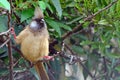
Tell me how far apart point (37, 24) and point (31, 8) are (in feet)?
0.28

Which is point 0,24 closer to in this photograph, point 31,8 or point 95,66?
point 31,8

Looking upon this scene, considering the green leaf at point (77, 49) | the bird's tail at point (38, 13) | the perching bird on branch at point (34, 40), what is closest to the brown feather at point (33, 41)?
the perching bird on branch at point (34, 40)

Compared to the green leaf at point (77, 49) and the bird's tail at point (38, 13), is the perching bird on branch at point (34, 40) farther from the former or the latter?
the green leaf at point (77, 49)

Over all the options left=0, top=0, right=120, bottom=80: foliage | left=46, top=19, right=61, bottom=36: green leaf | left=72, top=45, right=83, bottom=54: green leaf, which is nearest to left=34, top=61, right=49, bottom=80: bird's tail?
left=0, top=0, right=120, bottom=80: foliage

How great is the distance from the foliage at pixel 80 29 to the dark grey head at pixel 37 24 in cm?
4

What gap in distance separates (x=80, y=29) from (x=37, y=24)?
41 cm

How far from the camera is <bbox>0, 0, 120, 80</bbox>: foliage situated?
2146mm

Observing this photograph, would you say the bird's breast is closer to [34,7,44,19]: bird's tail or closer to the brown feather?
the brown feather

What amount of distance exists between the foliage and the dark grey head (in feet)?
0.13

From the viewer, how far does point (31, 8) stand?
Answer: 84.0 inches

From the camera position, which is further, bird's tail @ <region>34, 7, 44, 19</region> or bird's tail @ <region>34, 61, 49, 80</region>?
bird's tail @ <region>34, 61, 49, 80</region>

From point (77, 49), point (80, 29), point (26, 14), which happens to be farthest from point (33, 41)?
point (77, 49)

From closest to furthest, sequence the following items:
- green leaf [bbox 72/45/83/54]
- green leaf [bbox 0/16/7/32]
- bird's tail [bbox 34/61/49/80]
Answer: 1. green leaf [bbox 0/16/7/32]
2. bird's tail [bbox 34/61/49/80]
3. green leaf [bbox 72/45/83/54]

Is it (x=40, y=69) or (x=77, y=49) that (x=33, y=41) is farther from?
(x=77, y=49)
